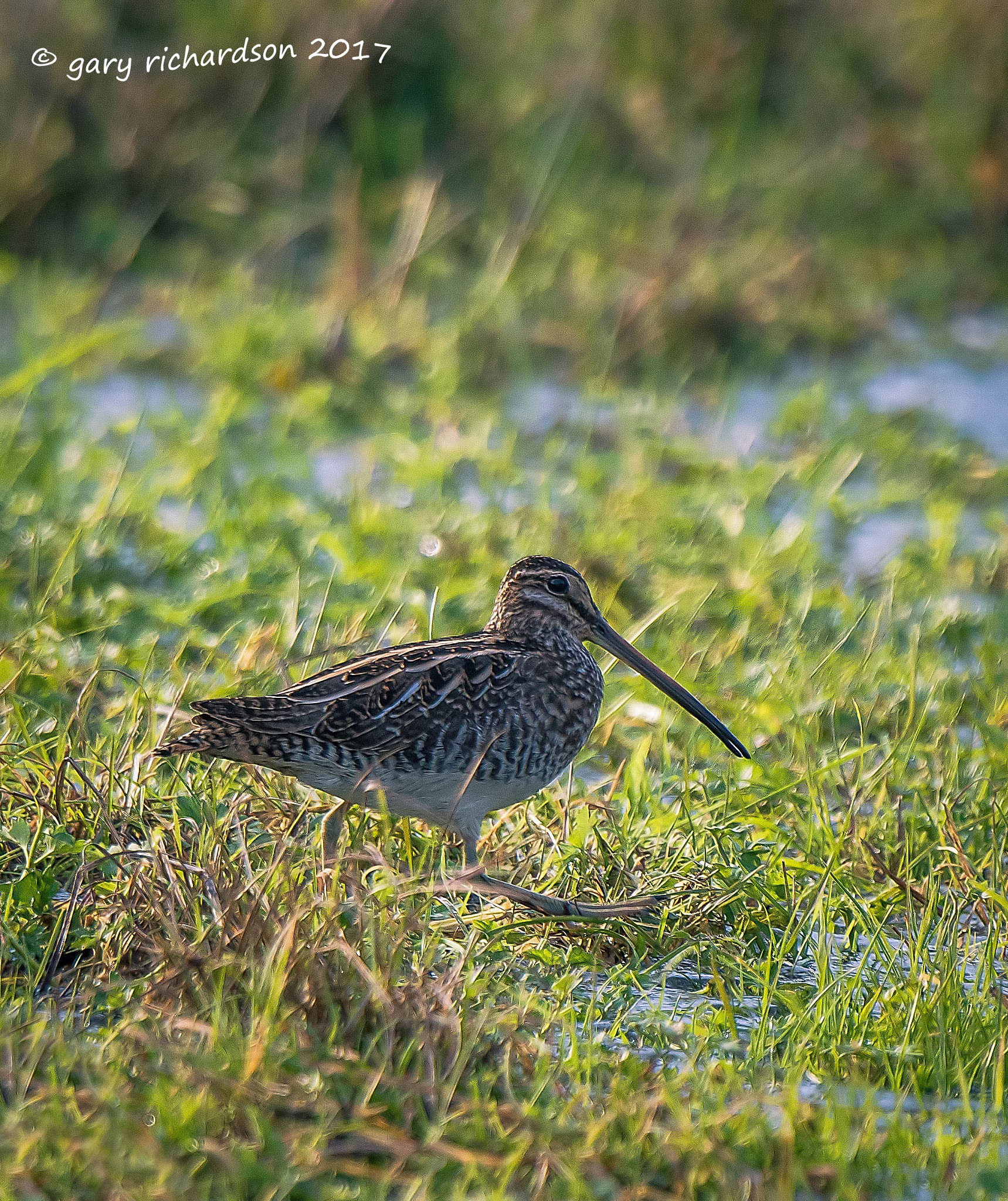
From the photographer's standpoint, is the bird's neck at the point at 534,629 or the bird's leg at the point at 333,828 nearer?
the bird's leg at the point at 333,828

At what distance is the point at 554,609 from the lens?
486 centimetres

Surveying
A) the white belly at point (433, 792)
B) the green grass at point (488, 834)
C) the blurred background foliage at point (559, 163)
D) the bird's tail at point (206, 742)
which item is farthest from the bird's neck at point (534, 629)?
the blurred background foliage at point (559, 163)

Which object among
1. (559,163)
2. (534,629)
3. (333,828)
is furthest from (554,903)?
(559,163)

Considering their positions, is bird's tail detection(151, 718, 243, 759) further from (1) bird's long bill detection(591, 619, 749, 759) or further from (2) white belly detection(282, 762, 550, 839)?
(1) bird's long bill detection(591, 619, 749, 759)

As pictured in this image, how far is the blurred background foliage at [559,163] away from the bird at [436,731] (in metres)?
4.16

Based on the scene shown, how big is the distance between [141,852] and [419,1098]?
2.78 feet

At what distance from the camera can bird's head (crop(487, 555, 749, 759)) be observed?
15.9 ft

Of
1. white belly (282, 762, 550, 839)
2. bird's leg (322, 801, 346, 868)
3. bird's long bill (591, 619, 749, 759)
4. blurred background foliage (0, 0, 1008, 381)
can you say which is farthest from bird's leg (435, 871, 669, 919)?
blurred background foliage (0, 0, 1008, 381)

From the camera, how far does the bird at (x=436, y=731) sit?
4078 millimetres

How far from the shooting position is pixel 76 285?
890cm

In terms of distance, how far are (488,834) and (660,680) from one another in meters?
0.68

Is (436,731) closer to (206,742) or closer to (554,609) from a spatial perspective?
(206,742)

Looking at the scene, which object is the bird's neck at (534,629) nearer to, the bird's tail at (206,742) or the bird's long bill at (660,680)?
the bird's long bill at (660,680)

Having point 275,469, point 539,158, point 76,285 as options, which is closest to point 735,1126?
point 275,469
